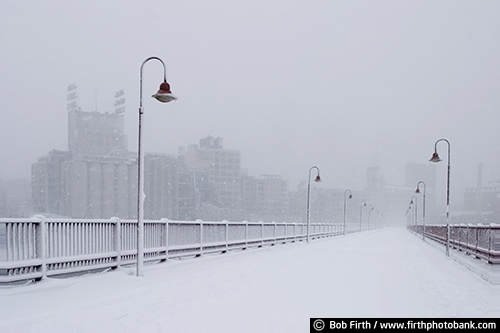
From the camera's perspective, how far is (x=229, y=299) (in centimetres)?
948

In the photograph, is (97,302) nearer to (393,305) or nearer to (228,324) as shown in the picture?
(228,324)

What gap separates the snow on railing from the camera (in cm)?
1045

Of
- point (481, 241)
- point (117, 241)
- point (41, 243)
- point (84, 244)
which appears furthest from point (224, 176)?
point (41, 243)

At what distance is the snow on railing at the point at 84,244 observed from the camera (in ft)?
34.3

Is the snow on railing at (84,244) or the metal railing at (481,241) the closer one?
the snow on railing at (84,244)

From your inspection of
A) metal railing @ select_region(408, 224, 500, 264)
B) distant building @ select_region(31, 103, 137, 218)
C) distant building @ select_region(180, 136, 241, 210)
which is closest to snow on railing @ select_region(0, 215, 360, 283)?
metal railing @ select_region(408, 224, 500, 264)

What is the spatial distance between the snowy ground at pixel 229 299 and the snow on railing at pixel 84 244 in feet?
1.35

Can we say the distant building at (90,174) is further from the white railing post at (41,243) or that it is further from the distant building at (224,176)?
the white railing post at (41,243)

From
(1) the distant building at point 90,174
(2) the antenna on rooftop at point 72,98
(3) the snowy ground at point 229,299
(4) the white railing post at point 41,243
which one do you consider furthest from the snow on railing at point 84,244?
(2) the antenna on rooftop at point 72,98

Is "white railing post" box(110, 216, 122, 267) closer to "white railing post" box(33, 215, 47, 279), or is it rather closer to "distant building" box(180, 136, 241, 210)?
"white railing post" box(33, 215, 47, 279)

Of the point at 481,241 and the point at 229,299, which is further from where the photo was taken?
the point at 481,241

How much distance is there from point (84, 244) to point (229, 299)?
4996 mm

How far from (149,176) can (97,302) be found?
16569 centimetres

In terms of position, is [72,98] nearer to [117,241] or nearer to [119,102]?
[119,102]
